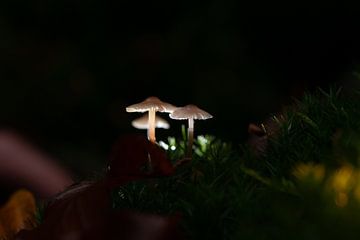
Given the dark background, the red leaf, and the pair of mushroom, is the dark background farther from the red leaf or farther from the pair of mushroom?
the red leaf

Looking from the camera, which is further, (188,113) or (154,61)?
(154,61)

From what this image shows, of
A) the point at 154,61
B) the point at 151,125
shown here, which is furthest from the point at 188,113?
the point at 154,61

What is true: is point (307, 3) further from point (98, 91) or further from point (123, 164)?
point (123, 164)

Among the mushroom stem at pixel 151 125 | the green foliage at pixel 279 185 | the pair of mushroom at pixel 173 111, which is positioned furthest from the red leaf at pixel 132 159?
the mushroom stem at pixel 151 125

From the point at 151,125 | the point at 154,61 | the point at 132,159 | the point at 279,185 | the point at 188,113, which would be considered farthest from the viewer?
the point at 154,61

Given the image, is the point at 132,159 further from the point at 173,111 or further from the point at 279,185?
the point at 279,185
